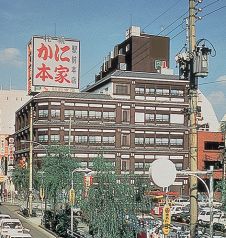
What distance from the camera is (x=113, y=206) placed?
23375mm

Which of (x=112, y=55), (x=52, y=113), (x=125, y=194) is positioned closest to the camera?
(x=125, y=194)

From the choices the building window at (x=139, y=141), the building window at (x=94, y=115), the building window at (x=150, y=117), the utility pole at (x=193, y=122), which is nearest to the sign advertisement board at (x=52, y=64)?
the building window at (x=94, y=115)

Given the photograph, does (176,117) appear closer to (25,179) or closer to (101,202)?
(25,179)

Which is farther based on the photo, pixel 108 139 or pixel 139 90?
pixel 139 90

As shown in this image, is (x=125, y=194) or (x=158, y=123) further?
(x=158, y=123)

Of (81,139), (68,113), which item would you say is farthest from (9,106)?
(81,139)

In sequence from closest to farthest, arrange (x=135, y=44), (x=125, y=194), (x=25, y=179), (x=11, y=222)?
(x=125, y=194)
(x=11, y=222)
(x=25, y=179)
(x=135, y=44)

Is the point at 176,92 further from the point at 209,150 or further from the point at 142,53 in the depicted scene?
the point at 142,53

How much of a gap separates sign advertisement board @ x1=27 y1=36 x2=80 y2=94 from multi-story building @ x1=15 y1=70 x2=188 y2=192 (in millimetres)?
4799

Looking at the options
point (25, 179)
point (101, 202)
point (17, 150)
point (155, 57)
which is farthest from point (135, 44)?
point (101, 202)

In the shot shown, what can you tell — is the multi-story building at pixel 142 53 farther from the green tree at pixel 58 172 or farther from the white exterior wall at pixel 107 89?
the green tree at pixel 58 172

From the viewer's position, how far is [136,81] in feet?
274

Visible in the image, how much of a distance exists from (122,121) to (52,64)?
52.0ft

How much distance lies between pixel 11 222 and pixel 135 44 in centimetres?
6843
